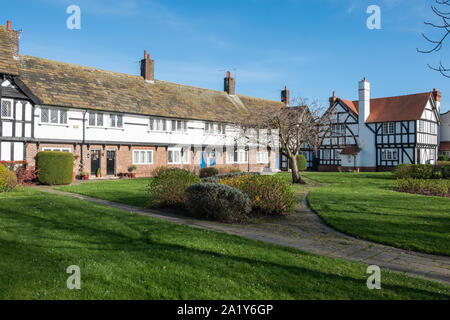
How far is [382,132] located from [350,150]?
4.33m

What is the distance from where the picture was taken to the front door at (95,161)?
2586 centimetres

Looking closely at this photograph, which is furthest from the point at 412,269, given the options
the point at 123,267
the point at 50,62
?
the point at 50,62

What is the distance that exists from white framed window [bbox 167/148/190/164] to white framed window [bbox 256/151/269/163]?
1004 cm

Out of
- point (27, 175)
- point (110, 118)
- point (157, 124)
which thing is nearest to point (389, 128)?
point (157, 124)

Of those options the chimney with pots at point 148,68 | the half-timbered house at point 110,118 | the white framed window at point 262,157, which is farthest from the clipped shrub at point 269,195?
the white framed window at point 262,157

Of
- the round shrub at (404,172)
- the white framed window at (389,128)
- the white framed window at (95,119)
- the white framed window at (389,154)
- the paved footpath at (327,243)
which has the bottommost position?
the paved footpath at (327,243)

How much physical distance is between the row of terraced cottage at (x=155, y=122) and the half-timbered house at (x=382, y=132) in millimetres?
123

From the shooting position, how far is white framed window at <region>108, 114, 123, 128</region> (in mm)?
26750

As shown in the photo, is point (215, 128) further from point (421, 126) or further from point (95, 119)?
point (421, 126)

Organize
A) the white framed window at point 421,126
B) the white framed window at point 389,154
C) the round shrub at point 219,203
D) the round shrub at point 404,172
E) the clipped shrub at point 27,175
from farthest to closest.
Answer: the white framed window at point 389,154 → the white framed window at point 421,126 → the round shrub at point 404,172 → the clipped shrub at point 27,175 → the round shrub at point 219,203

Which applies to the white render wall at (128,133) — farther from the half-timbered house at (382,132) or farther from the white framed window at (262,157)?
the half-timbered house at (382,132)

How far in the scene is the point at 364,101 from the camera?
41.8m
